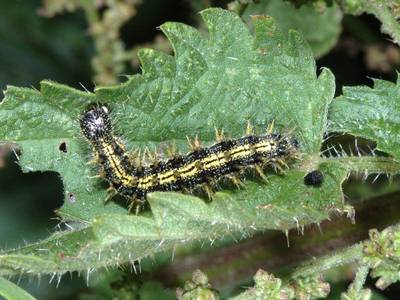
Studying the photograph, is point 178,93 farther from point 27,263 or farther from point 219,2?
point 219,2

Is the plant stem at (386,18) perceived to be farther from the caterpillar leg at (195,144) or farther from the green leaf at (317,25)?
the green leaf at (317,25)

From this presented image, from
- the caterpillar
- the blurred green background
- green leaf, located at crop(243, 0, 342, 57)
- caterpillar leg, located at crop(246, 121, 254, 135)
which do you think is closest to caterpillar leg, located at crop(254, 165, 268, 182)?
the caterpillar

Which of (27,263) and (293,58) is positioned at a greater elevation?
(293,58)

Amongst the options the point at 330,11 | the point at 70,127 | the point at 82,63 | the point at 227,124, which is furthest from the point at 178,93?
the point at 82,63

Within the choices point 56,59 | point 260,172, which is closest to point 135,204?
point 260,172

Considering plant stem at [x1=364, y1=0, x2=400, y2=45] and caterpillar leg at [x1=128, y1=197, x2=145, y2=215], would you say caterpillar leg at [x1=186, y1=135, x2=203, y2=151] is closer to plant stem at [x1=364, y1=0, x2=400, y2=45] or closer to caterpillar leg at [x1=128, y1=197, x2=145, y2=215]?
caterpillar leg at [x1=128, y1=197, x2=145, y2=215]

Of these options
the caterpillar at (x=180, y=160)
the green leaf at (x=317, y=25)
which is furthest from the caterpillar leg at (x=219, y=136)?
the green leaf at (x=317, y=25)
